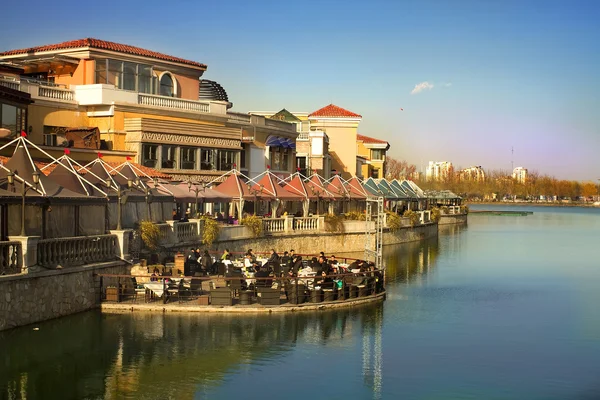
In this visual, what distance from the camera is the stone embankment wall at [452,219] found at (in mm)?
108169

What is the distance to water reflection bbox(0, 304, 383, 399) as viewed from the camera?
20.9 m

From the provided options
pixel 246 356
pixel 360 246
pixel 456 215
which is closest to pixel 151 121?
pixel 360 246

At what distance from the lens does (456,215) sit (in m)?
115

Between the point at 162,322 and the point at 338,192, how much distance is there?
117ft

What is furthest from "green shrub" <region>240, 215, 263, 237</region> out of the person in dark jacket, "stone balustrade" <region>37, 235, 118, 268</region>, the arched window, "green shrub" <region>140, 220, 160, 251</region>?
"stone balustrade" <region>37, 235, 118, 268</region>

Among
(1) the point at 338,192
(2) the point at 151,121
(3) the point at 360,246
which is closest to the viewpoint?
(2) the point at 151,121

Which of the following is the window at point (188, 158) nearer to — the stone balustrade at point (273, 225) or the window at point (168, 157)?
the window at point (168, 157)

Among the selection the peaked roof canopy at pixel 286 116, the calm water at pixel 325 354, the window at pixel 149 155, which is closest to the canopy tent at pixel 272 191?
the window at pixel 149 155

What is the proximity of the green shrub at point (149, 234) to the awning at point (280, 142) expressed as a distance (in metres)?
28.9

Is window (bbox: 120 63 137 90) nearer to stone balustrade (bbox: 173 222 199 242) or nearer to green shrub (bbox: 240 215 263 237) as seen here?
green shrub (bbox: 240 215 263 237)

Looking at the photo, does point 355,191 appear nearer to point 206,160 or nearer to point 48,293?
point 206,160

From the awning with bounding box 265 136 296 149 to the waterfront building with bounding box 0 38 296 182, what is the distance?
14.2ft

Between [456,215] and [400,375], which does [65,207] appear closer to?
[400,375]

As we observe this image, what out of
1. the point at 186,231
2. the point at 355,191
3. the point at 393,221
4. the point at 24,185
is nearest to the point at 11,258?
Result: the point at 24,185
